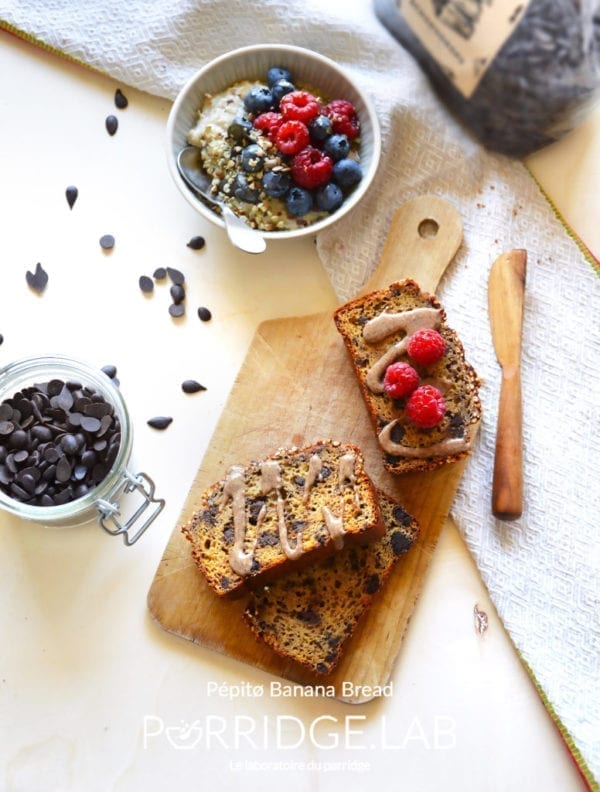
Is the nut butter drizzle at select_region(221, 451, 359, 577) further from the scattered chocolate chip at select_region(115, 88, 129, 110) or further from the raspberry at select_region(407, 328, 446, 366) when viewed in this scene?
the scattered chocolate chip at select_region(115, 88, 129, 110)

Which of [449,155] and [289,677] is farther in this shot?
[449,155]

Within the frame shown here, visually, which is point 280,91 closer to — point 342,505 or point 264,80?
point 264,80

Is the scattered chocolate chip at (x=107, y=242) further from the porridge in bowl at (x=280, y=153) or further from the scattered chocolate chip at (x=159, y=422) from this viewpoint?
the scattered chocolate chip at (x=159, y=422)

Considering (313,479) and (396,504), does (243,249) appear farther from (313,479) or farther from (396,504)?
(396,504)

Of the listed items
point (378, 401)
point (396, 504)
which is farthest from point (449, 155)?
point (396, 504)

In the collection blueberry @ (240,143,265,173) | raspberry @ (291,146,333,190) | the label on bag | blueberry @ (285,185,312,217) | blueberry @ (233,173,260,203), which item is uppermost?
→ the label on bag

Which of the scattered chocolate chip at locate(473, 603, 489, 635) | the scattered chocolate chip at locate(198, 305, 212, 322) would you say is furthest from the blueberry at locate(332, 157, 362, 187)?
the scattered chocolate chip at locate(473, 603, 489, 635)
